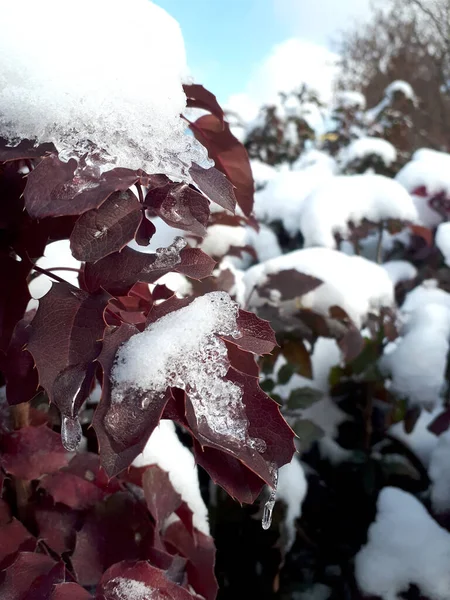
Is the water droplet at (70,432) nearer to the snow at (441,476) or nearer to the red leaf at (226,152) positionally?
the red leaf at (226,152)

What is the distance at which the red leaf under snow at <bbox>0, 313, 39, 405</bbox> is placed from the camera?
1.62 ft

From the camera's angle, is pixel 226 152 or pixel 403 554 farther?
pixel 403 554

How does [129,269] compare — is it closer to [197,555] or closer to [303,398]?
[197,555]

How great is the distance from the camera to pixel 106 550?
2.00 feet

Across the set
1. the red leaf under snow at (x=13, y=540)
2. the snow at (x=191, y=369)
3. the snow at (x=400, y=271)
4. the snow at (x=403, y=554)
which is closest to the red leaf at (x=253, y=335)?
the snow at (x=191, y=369)

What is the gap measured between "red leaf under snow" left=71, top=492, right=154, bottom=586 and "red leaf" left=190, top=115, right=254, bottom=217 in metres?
0.39

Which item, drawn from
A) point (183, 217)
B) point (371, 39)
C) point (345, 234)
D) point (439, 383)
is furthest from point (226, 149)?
point (371, 39)

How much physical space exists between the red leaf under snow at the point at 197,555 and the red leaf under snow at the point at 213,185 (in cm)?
48

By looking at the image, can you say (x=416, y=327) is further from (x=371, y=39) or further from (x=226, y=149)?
(x=371, y=39)

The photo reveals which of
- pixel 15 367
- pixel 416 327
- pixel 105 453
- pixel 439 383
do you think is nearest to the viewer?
pixel 105 453

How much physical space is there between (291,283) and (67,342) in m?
0.70

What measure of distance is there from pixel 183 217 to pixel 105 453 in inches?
7.3

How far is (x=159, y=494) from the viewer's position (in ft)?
2.19

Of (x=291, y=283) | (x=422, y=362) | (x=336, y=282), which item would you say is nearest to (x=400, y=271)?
(x=422, y=362)
